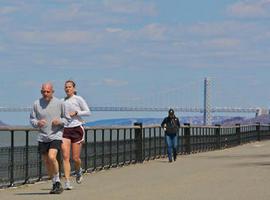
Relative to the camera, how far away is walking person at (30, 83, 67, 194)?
1369cm

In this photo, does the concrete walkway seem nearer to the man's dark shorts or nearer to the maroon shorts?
the man's dark shorts

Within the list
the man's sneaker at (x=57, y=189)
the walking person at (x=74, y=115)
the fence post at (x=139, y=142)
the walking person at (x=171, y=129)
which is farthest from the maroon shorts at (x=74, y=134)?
the walking person at (x=171, y=129)

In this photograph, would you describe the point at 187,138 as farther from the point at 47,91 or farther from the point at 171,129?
the point at 47,91

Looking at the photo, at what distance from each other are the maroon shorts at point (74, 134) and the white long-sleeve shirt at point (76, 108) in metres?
0.07

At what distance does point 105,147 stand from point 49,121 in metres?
8.12

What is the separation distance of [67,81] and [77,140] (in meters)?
1.03

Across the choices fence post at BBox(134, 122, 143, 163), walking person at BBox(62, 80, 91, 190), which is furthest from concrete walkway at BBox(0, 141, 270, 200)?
fence post at BBox(134, 122, 143, 163)

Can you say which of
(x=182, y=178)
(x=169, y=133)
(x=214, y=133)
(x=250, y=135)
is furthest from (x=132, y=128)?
(x=250, y=135)

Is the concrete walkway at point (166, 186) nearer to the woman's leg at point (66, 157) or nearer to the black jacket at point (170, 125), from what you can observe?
the woman's leg at point (66, 157)

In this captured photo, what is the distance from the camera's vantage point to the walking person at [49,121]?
13688mm

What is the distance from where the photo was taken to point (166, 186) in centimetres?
1552

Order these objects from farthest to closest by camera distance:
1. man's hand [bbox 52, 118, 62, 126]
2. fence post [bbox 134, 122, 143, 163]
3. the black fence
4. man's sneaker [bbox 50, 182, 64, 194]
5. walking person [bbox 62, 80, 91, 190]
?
1. fence post [bbox 134, 122, 143, 163]
2. the black fence
3. walking person [bbox 62, 80, 91, 190]
4. man's sneaker [bbox 50, 182, 64, 194]
5. man's hand [bbox 52, 118, 62, 126]

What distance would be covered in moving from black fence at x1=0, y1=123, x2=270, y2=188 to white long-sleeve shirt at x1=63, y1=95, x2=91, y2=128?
3.41 feet

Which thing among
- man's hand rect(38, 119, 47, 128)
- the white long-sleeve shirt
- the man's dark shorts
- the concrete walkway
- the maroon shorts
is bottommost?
the concrete walkway
